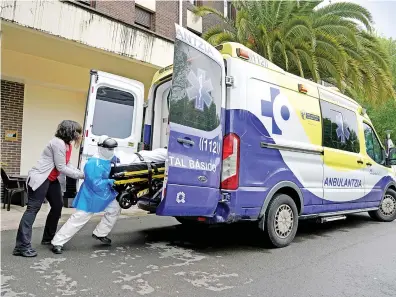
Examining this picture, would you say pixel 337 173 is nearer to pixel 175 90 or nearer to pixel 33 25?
pixel 175 90

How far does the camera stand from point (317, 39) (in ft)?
35.2

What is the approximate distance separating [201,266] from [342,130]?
→ 12.2 ft

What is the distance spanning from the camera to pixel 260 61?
5227 millimetres

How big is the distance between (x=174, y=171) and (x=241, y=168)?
94 centimetres

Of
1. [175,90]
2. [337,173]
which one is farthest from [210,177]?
[337,173]

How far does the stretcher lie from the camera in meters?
4.70

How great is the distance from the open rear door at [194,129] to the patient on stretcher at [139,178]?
0.63m

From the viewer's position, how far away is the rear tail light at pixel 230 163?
15.3ft

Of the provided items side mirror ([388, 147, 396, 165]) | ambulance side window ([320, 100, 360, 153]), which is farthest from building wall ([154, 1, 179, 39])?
side mirror ([388, 147, 396, 165])

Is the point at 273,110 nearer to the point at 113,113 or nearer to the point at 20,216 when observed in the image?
the point at 113,113

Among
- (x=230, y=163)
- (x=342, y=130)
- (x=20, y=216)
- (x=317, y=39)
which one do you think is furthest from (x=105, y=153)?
(x=317, y=39)

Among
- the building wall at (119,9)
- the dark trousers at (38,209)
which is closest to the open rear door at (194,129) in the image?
the dark trousers at (38,209)

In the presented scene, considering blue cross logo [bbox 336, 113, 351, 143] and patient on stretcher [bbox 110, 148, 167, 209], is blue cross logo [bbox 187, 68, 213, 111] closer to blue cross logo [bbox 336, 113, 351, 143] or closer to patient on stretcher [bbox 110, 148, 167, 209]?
patient on stretcher [bbox 110, 148, 167, 209]

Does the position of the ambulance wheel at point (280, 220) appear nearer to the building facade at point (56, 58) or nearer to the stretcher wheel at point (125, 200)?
the stretcher wheel at point (125, 200)
